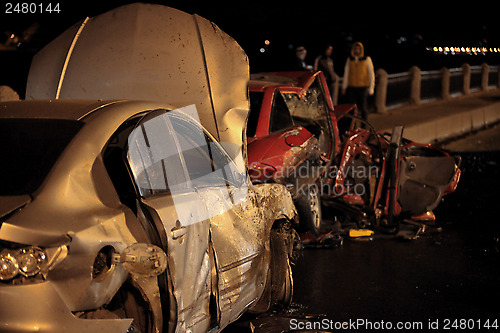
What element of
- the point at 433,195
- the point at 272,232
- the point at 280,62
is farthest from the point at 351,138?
the point at 280,62

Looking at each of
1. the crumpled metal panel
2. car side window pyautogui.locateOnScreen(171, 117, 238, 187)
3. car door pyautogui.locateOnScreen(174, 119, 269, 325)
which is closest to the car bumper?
car door pyautogui.locateOnScreen(174, 119, 269, 325)

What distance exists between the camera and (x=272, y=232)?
5.66 m

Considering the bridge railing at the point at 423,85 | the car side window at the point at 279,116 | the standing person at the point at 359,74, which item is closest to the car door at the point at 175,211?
the car side window at the point at 279,116

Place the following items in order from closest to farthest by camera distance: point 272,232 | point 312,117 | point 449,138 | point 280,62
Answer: point 272,232, point 312,117, point 449,138, point 280,62

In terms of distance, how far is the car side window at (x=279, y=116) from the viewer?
8.47 metres

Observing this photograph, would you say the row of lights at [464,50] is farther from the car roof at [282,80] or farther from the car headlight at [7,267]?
the car headlight at [7,267]

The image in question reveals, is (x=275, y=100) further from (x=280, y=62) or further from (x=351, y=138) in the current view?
(x=280, y=62)

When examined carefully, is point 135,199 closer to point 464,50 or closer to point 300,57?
point 300,57

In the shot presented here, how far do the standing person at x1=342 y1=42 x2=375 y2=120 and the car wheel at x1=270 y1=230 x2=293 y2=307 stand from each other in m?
9.22

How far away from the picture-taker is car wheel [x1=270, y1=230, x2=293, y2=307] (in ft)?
18.5

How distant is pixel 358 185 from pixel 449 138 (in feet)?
34.7

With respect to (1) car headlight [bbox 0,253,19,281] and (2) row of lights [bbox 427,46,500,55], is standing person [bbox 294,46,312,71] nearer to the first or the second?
(1) car headlight [bbox 0,253,19,281]

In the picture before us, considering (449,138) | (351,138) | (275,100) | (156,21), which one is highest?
(156,21)

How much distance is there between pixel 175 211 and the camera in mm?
3949
